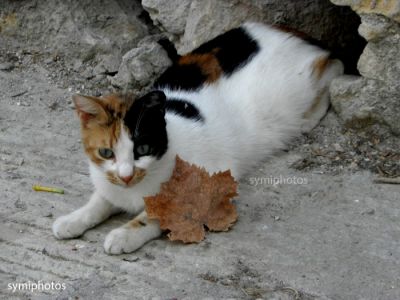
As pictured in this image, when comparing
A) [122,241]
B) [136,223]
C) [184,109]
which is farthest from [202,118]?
[122,241]

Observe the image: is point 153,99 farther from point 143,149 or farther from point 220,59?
point 220,59

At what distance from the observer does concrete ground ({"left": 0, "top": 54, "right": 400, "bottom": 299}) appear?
2844mm

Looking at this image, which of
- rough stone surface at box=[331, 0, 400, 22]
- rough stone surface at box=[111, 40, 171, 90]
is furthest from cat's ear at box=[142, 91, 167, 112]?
rough stone surface at box=[111, 40, 171, 90]

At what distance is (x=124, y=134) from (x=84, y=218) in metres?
0.51

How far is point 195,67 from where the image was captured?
3.90m

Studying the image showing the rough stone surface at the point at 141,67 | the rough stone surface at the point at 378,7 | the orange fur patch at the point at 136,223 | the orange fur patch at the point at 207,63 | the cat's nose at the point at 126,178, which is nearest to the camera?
the cat's nose at the point at 126,178

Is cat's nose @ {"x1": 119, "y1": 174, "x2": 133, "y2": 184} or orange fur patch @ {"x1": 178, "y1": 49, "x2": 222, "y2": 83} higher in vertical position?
cat's nose @ {"x1": 119, "y1": 174, "x2": 133, "y2": 184}

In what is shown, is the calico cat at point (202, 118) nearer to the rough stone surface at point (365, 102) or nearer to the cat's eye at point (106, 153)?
the cat's eye at point (106, 153)

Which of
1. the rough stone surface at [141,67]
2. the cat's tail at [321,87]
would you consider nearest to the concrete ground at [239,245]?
the cat's tail at [321,87]

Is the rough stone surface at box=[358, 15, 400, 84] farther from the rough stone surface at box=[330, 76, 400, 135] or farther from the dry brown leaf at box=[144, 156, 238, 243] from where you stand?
the dry brown leaf at box=[144, 156, 238, 243]

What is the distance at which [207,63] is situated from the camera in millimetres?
3930

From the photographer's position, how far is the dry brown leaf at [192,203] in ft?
10.3

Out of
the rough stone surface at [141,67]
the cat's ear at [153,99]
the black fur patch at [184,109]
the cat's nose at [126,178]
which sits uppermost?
the cat's ear at [153,99]

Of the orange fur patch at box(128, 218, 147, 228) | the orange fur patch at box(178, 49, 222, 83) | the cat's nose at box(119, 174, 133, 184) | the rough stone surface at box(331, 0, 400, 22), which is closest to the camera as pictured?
the cat's nose at box(119, 174, 133, 184)
